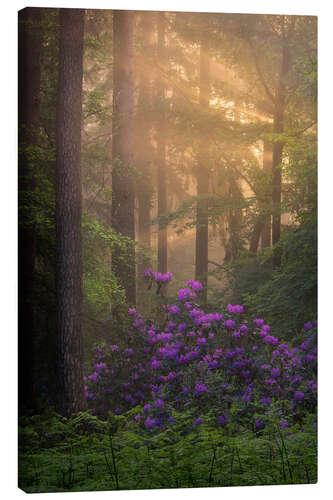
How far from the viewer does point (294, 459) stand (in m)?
5.61

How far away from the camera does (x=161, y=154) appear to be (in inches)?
236

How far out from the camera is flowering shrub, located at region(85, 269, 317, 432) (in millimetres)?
5570

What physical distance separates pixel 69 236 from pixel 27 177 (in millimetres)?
688

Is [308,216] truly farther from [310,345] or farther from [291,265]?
[310,345]

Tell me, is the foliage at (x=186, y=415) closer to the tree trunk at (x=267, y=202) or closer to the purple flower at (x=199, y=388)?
the purple flower at (x=199, y=388)

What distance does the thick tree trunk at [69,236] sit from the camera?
5.48 metres

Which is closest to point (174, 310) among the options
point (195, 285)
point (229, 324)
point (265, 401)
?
point (195, 285)

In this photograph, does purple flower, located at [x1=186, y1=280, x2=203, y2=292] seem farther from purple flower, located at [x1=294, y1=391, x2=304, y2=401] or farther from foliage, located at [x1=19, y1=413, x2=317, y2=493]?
purple flower, located at [x1=294, y1=391, x2=304, y2=401]

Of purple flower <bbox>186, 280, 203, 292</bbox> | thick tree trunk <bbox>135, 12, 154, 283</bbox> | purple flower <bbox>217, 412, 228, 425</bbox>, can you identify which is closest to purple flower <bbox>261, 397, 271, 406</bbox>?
purple flower <bbox>217, 412, 228, 425</bbox>

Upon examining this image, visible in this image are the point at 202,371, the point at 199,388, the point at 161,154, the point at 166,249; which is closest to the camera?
the point at 199,388

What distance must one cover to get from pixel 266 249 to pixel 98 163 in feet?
6.38

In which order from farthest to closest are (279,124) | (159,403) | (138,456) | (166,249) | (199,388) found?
(279,124) → (166,249) → (199,388) → (159,403) → (138,456)

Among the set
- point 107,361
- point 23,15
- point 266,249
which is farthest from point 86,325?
point 23,15

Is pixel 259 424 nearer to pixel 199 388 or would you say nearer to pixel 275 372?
pixel 275 372
